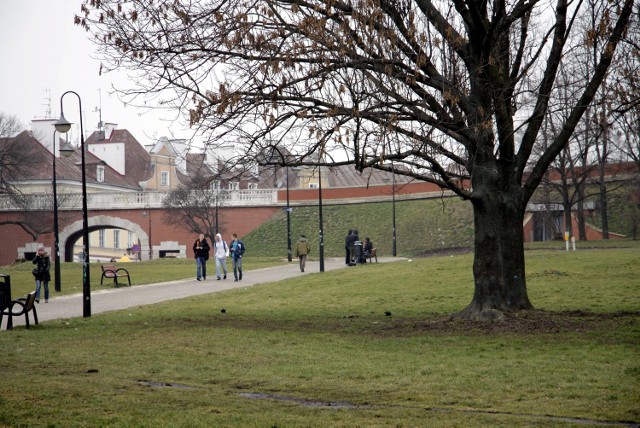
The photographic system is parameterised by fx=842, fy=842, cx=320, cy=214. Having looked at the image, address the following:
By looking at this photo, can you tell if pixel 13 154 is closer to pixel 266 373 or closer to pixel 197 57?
pixel 197 57

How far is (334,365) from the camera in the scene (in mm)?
11039

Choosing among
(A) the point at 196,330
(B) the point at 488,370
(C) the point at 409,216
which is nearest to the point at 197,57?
(A) the point at 196,330

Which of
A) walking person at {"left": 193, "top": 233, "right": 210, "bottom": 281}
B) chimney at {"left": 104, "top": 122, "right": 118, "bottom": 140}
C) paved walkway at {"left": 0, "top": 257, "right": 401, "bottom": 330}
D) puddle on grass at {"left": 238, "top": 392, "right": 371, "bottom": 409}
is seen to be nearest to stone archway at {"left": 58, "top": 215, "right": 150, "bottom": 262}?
chimney at {"left": 104, "top": 122, "right": 118, "bottom": 140}

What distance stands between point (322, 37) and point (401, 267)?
19564 millimetres

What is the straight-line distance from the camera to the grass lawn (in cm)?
774

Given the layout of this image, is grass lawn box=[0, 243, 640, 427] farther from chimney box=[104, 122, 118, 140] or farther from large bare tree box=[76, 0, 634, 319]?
chimney box=[104, 122, 118, 140]

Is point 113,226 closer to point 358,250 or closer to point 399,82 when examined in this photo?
point 358,250

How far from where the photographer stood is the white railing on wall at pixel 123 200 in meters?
65.4

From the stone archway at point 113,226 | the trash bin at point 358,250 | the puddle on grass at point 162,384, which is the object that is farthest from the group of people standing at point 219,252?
the stone archway at point 113,226

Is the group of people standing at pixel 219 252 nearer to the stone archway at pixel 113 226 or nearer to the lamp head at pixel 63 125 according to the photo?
the lamp head at pixel 63 125

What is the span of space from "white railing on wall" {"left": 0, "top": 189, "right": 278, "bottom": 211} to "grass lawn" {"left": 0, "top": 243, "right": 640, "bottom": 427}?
44644mm

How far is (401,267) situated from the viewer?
106ft

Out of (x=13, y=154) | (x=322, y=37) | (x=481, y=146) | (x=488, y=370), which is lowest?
(x=488, y=370)

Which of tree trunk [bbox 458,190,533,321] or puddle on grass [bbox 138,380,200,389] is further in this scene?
tree trunk [bbox 458,190,533,321]
